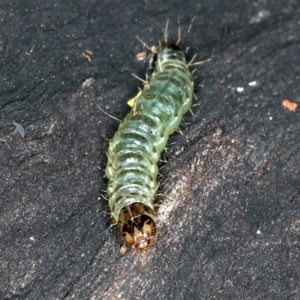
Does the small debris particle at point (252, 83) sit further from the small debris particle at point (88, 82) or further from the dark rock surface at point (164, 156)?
the small debris particle at point (88, 82)

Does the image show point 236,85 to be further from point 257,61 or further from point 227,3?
point 227,3

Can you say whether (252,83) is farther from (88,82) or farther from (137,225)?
(137,225)

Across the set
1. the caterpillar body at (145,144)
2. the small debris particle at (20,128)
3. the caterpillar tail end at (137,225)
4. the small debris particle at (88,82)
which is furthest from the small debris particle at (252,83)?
the small debris particle at (20,128)

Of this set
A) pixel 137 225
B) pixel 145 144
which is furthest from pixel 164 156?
pixel 137 225

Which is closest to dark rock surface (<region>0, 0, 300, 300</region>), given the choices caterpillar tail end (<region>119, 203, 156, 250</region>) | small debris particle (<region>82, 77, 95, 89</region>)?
small debris particle (<region>82, 77, 95, 89</region>)

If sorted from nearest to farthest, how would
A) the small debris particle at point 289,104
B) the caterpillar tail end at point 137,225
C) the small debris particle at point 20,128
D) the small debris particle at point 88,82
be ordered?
the caterpillar tail end at point 137,225 → the small debris particle at point 20,128 → the small debris particle at point 88,82 → the small debris particle at point 289,104

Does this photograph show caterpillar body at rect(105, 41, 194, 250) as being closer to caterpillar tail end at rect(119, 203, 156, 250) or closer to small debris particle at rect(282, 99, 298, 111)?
caterpillar tail end at rect(119, 203, 156, 250)
